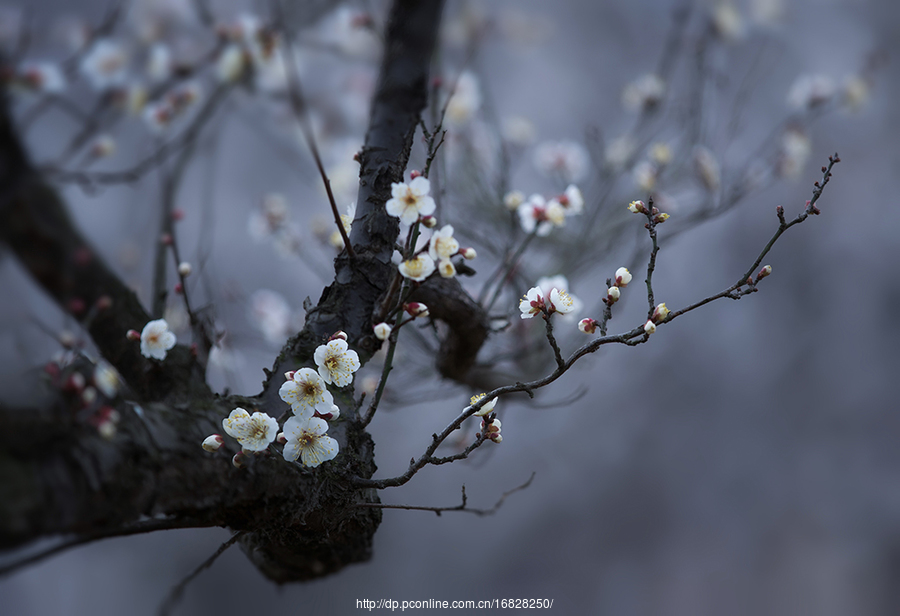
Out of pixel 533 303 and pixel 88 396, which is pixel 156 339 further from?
pixel 533 303

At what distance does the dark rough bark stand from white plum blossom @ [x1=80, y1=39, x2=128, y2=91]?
57cm

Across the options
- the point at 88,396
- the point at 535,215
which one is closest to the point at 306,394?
the point at 88,396

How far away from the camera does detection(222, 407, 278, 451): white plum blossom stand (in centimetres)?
77

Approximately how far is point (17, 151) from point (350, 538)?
862 millimetres

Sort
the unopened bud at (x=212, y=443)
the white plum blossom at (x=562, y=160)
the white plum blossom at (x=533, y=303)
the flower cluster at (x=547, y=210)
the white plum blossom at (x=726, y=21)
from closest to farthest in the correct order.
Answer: the unopened bud at (x=212, y=443), the white plum blossom at (x=533, y=303), the flower cluster at (x=547, y=210), the white plum blossom at (x=562, y=160), the white plum blossom at (x=726, y=21)

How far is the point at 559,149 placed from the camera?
1993mm

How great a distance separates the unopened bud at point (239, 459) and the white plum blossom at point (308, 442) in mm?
53

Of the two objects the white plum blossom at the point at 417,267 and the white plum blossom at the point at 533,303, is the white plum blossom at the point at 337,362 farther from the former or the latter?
the white plum blossom at the point at 533,303

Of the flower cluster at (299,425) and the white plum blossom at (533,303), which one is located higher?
the white plum blossom at (533,303)

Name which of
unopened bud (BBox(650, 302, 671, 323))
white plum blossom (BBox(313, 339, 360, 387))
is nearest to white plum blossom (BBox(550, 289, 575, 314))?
unopened bud (BBox(650, 302, 671, 323))

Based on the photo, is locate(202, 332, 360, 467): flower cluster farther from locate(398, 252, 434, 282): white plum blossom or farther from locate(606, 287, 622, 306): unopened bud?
locate(606, 287, 622, 306): unopened bud

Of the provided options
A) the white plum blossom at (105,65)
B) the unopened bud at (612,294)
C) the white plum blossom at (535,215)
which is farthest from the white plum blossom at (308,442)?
the white plum blossom at (105,65)

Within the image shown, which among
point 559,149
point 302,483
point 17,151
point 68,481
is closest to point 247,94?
point 17,151

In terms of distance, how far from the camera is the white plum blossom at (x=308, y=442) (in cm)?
78
